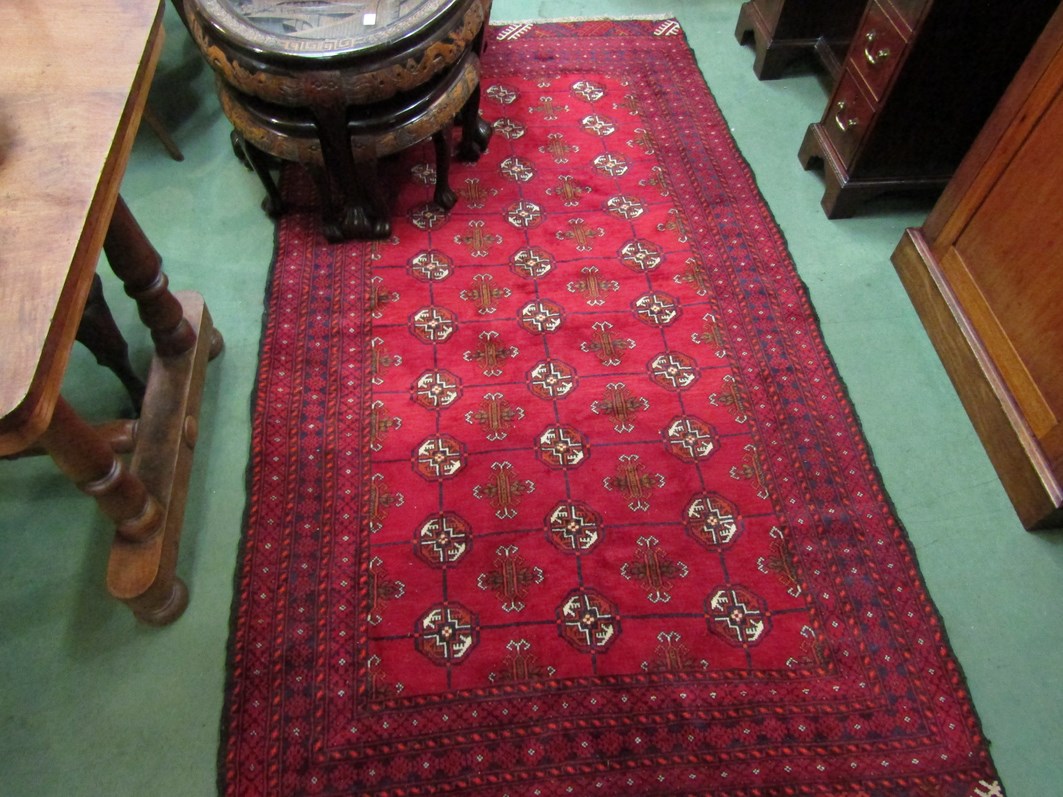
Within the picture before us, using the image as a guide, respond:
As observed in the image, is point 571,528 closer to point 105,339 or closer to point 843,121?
point 105,339

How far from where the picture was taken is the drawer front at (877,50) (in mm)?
1849

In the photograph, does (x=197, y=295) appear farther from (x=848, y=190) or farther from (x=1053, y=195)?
(x=1053, y=195)

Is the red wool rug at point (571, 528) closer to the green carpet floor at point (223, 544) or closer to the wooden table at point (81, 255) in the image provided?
the green carpet floor at point (223, 544)

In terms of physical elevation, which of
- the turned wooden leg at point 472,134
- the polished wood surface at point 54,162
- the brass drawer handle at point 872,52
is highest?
the polished wood surface at point 54,162

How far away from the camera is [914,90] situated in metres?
1.89

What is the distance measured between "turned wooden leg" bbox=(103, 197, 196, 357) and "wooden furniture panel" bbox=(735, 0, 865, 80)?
7.34 feet

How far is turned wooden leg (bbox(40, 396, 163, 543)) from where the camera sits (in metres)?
1.10

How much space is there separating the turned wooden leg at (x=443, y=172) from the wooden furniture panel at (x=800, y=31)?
1.33 m

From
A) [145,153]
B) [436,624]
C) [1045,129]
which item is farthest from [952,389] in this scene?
[145,153]

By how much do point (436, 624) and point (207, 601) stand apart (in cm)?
51

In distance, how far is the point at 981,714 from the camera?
1379mm

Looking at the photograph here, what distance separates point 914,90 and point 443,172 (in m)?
1.35

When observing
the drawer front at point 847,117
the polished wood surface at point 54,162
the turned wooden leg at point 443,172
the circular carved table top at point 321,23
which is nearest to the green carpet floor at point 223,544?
the drawer front at point 847,117

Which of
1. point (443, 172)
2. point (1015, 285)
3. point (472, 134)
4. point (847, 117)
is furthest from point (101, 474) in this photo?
point (847, 117)
